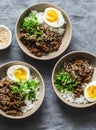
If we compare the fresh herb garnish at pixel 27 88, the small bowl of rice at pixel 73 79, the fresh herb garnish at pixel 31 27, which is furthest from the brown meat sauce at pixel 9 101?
the fresh herb garnish at pixel 31 27

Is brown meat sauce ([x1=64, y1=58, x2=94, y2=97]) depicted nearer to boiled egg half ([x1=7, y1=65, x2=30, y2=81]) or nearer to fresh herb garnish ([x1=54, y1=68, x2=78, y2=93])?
fresh herb garnish ([x1=54, y1=68, x2=78, y2=93])

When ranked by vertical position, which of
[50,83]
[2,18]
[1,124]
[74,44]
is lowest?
[1,124]

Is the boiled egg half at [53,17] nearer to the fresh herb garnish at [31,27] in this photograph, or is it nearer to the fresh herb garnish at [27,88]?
the fresh herb garnish at [31,27]

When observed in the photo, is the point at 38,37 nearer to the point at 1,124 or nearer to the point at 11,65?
the point at 11,65

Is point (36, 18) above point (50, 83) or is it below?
above

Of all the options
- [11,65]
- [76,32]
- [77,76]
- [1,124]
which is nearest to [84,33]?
[76,32]

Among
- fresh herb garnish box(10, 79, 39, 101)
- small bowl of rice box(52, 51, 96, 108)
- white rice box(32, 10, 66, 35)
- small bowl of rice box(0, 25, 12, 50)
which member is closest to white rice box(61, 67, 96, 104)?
small bowl of rice box(52, 51, 96, 108)

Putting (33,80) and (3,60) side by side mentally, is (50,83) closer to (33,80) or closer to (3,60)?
(33,80)
